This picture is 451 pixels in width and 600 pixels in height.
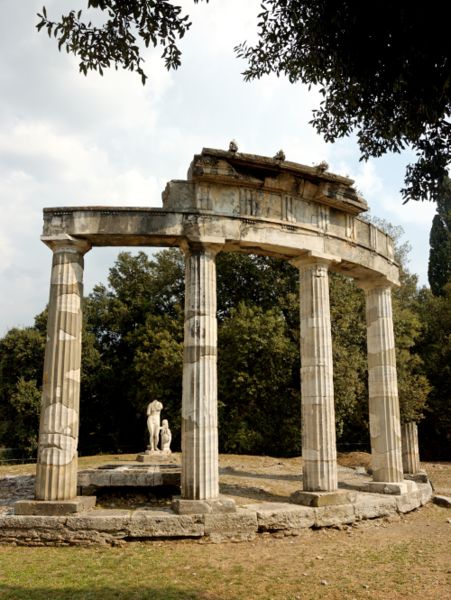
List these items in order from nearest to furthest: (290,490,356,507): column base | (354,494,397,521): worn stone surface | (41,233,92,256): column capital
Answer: (290,490,356,507): column base < (41,233,92,256): column capital < (354,494,397,521): worn stone surface

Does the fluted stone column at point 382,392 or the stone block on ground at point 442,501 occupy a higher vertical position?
the fluted stone column at point 382,392

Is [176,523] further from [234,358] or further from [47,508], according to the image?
[234,358]

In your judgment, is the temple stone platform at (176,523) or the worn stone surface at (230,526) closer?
the temple stone platform at (176,523)

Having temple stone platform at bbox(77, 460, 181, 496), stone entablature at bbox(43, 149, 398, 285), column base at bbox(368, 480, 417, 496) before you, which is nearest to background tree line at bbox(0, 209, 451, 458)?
column base at bbox(368, 480, 417, 496)

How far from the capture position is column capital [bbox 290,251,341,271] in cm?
1418

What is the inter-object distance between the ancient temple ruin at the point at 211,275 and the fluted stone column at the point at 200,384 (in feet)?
0.08

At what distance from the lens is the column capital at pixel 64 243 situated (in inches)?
499

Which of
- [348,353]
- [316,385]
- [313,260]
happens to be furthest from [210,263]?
[348,353]

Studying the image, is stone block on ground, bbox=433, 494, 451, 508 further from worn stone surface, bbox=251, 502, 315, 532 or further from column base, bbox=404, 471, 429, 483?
worn stone surface, bbox=251, 502, 315, 532

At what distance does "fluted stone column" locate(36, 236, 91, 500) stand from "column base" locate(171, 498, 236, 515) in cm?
252

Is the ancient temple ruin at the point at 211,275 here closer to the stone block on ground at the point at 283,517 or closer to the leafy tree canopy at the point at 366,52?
the stone block on ground at the point at 283,517

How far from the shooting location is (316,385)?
13664 millimetres

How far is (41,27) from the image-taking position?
18.2 ft

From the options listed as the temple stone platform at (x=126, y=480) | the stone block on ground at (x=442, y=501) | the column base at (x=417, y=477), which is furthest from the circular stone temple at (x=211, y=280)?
the temple stone platform at (x=126, y=480)
